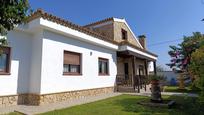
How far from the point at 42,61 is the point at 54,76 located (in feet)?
4.02

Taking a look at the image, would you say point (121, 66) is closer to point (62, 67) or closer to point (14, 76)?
point (62, 67)

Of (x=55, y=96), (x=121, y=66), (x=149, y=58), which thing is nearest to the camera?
(x=55, y=96)

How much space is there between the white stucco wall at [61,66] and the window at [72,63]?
31 centimetres

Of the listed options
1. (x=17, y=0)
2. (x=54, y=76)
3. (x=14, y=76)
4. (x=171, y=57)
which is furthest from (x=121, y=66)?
(x=17, y=0)

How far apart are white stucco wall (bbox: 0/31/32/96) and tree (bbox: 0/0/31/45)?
510 centimetres

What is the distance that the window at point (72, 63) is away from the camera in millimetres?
11258

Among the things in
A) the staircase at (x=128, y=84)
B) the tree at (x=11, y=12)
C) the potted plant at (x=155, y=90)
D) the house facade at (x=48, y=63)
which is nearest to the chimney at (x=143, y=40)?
the staircase at (x=128, y=84)

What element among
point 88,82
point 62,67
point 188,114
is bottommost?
point 188,114

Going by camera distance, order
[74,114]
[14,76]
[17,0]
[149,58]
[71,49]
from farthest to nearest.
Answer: [149,58] → [71,49] → [14,76] → [74,114] → [17,0]

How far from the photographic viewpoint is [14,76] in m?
9.22

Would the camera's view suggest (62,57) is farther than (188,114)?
Yes

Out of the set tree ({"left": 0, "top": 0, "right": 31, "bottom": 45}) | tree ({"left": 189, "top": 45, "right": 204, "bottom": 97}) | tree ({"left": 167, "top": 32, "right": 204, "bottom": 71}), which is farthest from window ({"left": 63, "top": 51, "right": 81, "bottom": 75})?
tree ({"left": 167, "top": 32, "right": 204, "bottom": 71})

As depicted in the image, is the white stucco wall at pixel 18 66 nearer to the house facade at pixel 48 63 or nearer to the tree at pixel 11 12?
the house facade at pixel 48 63

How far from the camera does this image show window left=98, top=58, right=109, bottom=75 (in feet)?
48.9
